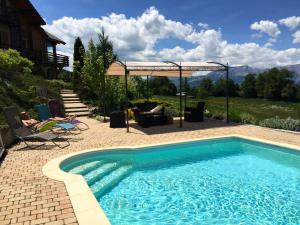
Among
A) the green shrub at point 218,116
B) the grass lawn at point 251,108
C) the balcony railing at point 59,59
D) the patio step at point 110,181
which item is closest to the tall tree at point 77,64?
the balcony railing at point 59,59

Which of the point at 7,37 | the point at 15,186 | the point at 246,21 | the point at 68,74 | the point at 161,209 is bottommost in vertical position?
the point at 161,209

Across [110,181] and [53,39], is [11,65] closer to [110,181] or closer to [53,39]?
[110,181]

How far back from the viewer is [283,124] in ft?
41.2

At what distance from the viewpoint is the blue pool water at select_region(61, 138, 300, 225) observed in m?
5.68

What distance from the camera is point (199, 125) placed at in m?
13.9

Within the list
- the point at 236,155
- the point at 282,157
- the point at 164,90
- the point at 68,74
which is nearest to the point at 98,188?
the point at 236,155

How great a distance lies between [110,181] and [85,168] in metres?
1.02

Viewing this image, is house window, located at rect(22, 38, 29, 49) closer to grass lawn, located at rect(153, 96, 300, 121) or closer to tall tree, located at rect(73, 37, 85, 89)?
tall tree, located at rect(73, 37, 85, 89)

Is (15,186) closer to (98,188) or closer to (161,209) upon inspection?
(98,188)

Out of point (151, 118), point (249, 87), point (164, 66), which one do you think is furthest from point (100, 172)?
point (249, 87)

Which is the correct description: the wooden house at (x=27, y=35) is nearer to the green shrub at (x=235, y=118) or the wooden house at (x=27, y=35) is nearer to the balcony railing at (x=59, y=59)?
the balcony railing at (x=59, y=59)

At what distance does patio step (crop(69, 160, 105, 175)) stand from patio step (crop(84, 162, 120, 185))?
0.11 meters

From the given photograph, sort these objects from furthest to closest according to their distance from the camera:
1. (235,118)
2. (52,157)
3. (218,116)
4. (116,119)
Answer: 1. (218,116)
2. (235,118)
3. (116,119)
4. (52,157)

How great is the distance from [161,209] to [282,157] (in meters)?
5.13
